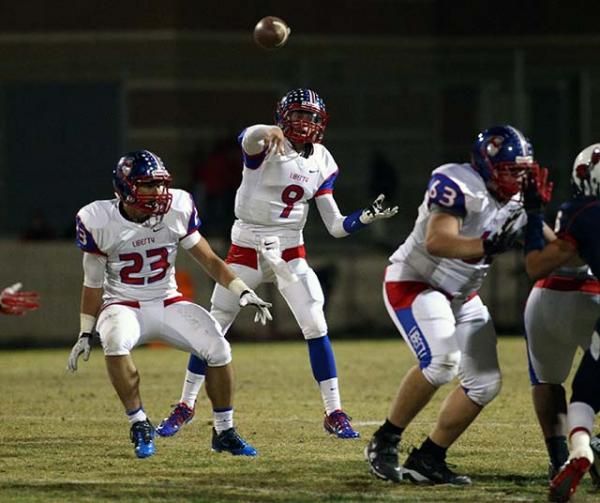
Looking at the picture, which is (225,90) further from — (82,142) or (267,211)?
(267,211)

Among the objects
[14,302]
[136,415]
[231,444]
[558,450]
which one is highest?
[14,302]

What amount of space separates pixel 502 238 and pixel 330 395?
2.22 metres

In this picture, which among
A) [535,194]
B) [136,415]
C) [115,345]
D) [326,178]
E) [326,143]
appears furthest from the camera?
[326,143]

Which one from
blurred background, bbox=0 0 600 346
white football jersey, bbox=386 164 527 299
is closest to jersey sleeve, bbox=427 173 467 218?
white football jersey, bbox=386 164 527 299

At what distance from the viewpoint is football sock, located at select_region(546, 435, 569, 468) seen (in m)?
6.27

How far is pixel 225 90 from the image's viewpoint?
18.8 metres

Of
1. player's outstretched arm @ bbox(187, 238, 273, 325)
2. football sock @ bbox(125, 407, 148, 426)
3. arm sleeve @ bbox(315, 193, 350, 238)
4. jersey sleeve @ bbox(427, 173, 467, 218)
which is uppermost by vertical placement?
jersey sleeve @ bbox(427, 173, 467, 218)

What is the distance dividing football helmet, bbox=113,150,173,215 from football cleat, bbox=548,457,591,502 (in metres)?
2.60

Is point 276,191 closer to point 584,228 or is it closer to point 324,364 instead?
point 324,364

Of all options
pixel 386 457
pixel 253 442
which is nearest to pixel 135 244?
pixel 253 442

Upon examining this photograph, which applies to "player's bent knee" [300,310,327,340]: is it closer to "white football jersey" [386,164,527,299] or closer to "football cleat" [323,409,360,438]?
"football cleat" [323,409,360,438]

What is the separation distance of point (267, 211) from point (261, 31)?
1341 millimetres

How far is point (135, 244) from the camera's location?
7398mm

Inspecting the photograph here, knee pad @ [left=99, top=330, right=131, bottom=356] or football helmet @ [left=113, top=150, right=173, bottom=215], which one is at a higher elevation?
football helmet @ [left=113, top=150, right=173, bottom=215]
